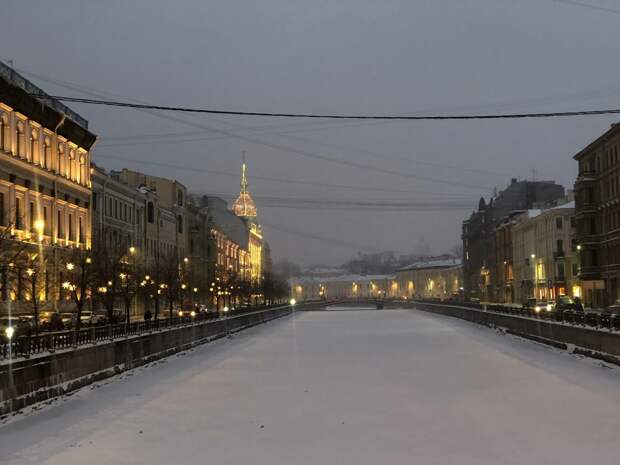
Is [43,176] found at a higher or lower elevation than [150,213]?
lower

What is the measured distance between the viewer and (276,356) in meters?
46.2

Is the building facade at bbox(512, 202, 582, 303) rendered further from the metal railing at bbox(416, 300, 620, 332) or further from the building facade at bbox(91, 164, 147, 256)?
the building facade at bbox(91, 164, 147, 256)

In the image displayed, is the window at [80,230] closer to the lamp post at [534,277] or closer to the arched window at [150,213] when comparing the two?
the arched window at [150,213]

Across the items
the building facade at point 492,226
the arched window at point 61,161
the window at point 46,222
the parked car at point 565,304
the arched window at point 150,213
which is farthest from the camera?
the building facade at point 492,226

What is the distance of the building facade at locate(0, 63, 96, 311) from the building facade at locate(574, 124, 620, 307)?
4490cm

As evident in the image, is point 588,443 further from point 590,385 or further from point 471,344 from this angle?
point 471,344

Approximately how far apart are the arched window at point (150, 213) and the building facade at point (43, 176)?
974 inches

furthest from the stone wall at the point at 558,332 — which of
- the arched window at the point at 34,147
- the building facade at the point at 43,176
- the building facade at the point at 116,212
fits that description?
the arched window at the point at 34,147

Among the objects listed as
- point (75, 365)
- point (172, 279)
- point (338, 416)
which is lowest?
point (338, 416)

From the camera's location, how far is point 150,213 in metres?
97.4

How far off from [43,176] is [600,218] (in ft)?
171

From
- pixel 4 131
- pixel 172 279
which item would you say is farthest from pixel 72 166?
pixel 172 279

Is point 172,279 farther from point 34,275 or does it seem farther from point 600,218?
point 600,218

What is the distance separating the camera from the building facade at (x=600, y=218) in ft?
259
